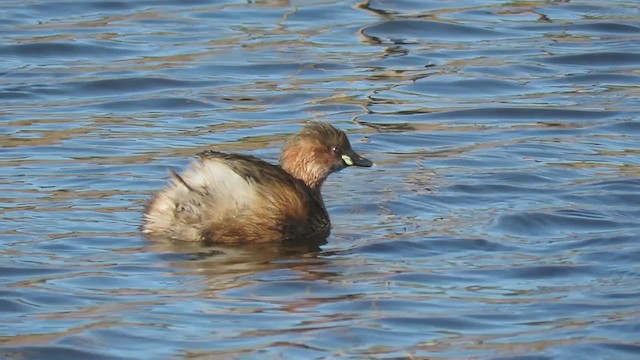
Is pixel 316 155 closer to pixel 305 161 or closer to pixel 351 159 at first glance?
pixel 305 161

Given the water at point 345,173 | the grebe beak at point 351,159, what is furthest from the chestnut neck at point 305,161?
the water at point 345,173

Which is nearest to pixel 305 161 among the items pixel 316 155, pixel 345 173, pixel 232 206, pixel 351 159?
pixel 316 155

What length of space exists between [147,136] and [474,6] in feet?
16.0

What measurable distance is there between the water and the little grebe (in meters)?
0.11

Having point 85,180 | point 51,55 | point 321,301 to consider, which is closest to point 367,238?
point 321,301

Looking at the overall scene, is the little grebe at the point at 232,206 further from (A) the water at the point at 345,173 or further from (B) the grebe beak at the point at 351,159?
(B) the grebe beak at the point at 351,159

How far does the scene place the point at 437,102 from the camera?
484 inches

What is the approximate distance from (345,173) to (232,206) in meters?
1.91

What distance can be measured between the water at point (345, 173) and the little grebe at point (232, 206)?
4.1 inches

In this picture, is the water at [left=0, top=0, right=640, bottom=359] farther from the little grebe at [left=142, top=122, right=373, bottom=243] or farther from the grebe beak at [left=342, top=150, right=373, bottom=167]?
the grebe beak at [left=342, top=150, right=373, bottom=167]

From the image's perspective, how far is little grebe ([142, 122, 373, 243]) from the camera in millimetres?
8688

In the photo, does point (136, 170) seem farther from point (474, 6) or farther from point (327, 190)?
point (474, 6)

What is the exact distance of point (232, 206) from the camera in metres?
8.73

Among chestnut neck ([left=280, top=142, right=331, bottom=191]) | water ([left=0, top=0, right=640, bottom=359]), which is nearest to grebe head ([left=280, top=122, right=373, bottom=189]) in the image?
chestnut neck ([left=280, top=142, right=331, bottom=191])
